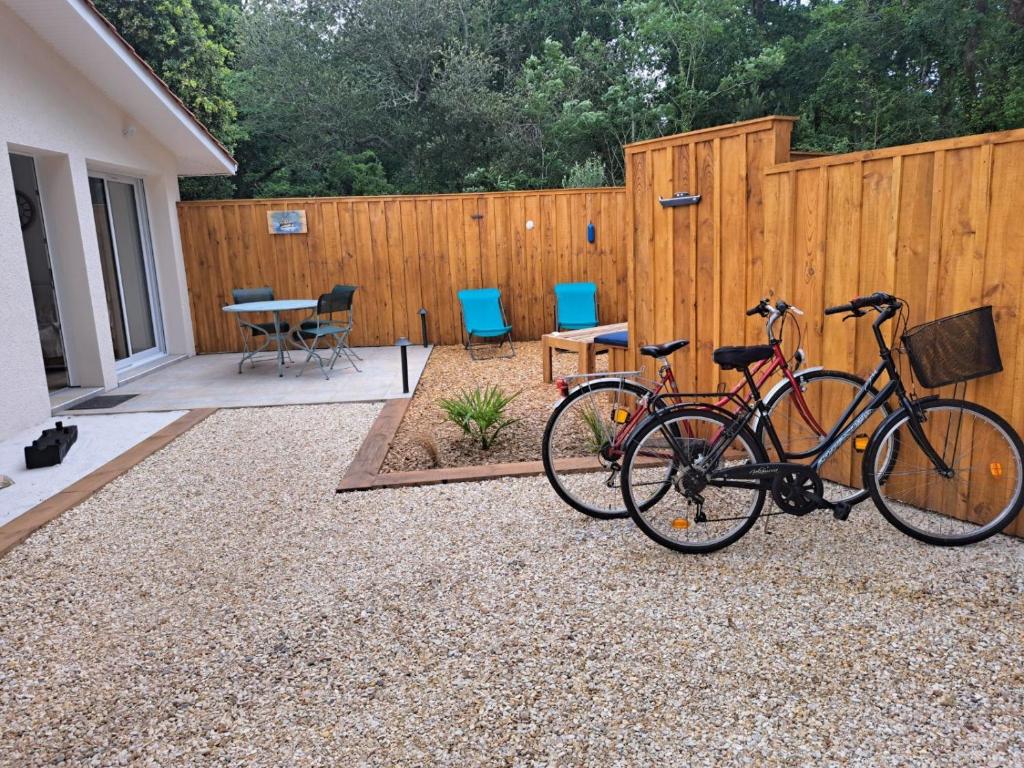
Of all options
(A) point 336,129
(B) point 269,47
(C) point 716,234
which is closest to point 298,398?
(C) point 716,234

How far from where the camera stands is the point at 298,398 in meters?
6.16

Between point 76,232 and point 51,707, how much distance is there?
17.8 ft

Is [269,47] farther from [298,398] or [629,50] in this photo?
[298,398]

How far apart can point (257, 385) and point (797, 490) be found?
5220 mm

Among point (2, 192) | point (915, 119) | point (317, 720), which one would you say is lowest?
point (317, 720)

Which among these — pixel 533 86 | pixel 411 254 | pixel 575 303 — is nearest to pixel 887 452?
pixel 575 303

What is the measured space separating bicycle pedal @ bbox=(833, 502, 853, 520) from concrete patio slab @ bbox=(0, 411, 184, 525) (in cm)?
379

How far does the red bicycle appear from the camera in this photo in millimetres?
3137

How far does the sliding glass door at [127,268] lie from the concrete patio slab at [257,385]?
19.6 inches

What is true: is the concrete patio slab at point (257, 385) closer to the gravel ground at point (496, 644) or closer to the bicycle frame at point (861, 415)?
the gravel ground at point (496, 644)

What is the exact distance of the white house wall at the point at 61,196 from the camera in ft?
17.1

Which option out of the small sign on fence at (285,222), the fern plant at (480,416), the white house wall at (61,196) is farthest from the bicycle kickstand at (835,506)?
the small sign on fence at (285,222)

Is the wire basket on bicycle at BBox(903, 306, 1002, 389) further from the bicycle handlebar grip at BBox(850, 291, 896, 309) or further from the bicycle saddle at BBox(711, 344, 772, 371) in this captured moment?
the bicycle saddle at BBox(711, 344, 772, 371)

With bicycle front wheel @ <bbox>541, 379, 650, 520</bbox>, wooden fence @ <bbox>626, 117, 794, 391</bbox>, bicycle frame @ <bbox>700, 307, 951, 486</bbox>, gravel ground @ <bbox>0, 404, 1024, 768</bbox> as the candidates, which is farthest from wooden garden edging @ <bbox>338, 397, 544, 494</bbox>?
bicycle frame @ <bbox>700, 307, 951, 486</bbox>
